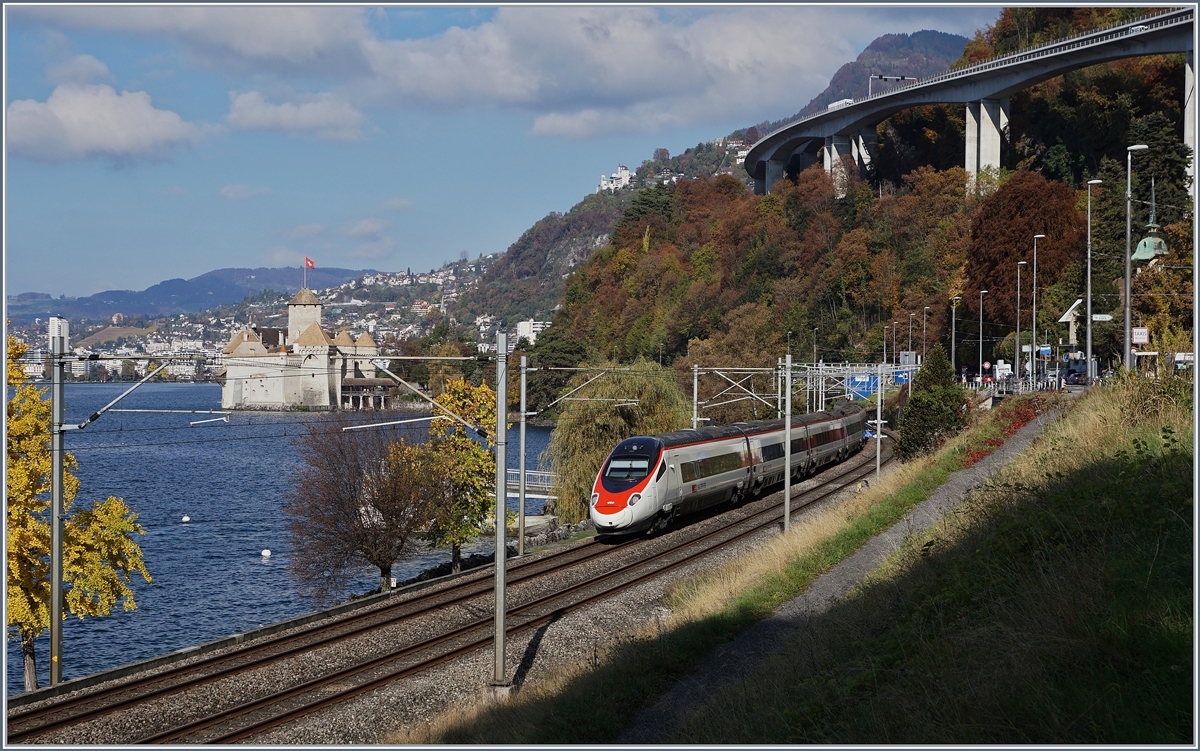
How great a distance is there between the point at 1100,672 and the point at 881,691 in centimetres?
201

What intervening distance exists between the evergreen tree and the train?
14.6ft

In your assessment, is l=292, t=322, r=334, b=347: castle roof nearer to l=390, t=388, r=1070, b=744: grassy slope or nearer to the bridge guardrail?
the bridge guardrail

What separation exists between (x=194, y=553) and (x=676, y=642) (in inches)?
1486

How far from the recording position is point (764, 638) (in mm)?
15477

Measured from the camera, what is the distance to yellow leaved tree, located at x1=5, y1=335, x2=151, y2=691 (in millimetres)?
24344

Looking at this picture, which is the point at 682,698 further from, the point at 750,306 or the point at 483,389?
the point at 750,306

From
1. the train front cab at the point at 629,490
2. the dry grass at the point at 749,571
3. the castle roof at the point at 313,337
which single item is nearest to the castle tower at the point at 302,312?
the castle roof at the point at 313,337

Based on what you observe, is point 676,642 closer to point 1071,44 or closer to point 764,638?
point 764,638

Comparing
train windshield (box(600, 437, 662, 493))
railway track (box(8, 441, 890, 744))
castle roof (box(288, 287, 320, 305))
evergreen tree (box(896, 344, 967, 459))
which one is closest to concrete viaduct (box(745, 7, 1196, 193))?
evergreen tree (box(896, 344, 967, 459))

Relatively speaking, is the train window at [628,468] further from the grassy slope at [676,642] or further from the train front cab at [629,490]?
the grassy slope at [676,642]

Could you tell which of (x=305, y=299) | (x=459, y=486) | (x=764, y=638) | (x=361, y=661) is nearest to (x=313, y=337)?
(x=305, y=299)

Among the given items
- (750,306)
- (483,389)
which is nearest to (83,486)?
(483,389)

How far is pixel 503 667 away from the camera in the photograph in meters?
16.2

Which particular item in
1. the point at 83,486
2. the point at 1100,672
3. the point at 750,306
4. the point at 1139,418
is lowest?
the point at 83,486
